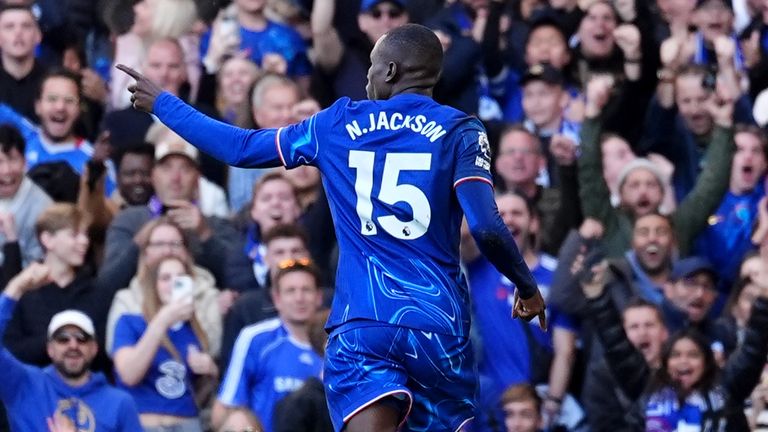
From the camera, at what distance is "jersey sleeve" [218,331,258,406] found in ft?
37.8

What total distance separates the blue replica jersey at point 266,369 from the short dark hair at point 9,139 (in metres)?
2.48

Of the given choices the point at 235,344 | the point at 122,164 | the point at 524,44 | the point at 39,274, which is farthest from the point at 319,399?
the point at 524,44

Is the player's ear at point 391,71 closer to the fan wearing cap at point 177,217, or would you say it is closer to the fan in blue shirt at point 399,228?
the fan in blue shirt at point 399,228

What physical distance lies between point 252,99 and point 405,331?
21.7 ft

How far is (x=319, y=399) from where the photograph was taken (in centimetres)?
1085

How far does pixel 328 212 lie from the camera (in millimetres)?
13086

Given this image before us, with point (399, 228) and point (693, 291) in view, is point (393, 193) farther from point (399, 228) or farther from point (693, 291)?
point (693, 291)

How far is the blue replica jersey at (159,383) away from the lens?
462 inches

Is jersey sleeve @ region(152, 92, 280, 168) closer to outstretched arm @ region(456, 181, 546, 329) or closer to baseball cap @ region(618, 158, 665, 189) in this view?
outstretched arm @ region(456, 181, 546, 329)

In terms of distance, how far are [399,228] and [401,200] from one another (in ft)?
0.37

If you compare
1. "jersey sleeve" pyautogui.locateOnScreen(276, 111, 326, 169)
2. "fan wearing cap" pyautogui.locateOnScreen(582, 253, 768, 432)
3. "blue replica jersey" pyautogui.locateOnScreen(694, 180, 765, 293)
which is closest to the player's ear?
"jersey sleeve" pyautogui.locateOnScreen(276, 111, 326, 169)

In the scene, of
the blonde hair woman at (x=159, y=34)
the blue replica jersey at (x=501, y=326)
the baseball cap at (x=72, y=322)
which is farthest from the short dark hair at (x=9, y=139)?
the blue replica jersey at (x=501, y=326)

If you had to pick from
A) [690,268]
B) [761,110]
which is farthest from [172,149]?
[761,110]

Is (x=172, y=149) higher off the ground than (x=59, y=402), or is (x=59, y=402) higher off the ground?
(x=172, y=149)
